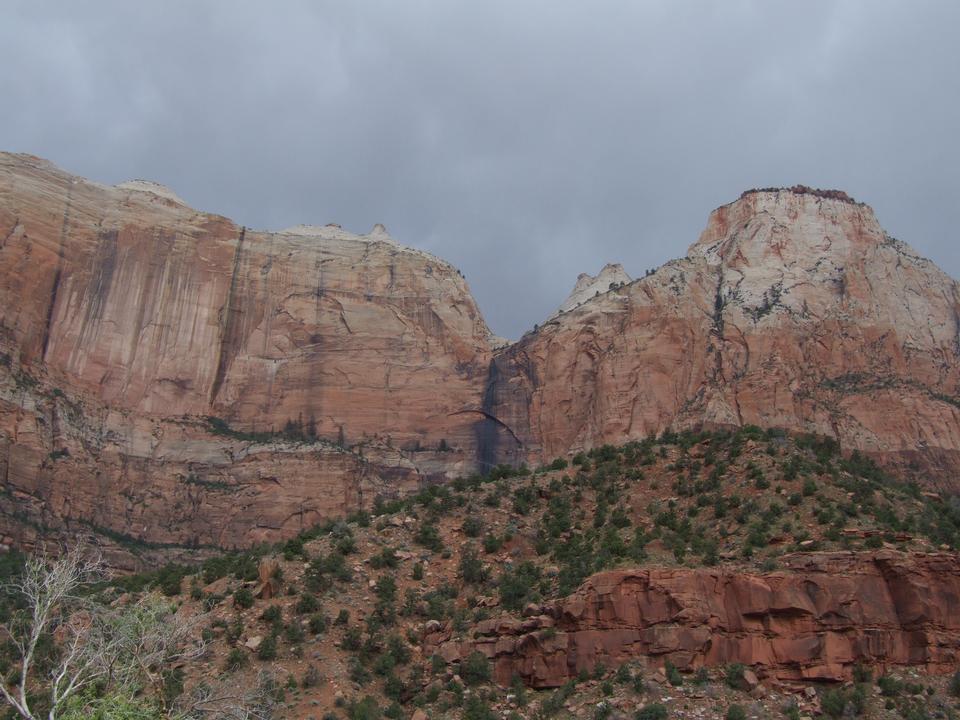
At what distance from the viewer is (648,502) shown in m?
42.3

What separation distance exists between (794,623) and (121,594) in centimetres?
2804

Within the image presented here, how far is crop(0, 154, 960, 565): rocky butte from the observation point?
7738 centimetres

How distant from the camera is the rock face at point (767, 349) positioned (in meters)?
77.5

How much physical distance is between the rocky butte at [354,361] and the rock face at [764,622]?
4479 centimetres

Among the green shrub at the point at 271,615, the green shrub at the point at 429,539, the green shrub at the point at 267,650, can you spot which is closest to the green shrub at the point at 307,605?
the green shrub at the point at 271,615

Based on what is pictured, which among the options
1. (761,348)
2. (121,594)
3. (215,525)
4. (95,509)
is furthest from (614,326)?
(121,594)

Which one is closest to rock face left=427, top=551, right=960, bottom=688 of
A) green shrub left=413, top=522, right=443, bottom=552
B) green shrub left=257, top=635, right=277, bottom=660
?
green shrub left=257, top=635, right=277, bottom=660

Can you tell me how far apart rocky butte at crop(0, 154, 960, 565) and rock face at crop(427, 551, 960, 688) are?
4479cm

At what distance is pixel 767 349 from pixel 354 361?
1419 inches

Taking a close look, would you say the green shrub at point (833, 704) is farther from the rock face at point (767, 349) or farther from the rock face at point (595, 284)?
the rock face at point (595, 284)

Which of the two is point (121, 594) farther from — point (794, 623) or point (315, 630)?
point (794, 623)

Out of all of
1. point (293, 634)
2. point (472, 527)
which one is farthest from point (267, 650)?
point (472, 527)

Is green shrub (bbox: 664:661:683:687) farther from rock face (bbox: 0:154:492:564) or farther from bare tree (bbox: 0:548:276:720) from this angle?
rock face (bbox: 0:154:492:564)

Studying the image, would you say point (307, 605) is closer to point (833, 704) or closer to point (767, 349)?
point (833, 704)
